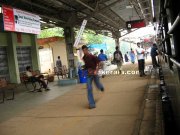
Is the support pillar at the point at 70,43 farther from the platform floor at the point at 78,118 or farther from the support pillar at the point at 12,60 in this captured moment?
the platform floor at the point at 78,118

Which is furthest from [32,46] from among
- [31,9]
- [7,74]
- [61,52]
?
[61,52]

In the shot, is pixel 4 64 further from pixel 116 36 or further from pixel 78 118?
pixel 116 36

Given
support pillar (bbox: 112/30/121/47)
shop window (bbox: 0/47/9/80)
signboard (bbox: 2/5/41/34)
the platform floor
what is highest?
support pillar (bbox: 112/30/121/47)

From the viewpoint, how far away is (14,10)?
1075 cm

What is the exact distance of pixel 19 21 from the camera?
36.4ft

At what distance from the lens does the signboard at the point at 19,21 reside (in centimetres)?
1027

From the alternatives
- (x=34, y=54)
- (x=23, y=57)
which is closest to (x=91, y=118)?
(x=23, y=57)

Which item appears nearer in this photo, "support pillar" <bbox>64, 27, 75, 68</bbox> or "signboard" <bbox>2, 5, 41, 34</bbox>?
"signboard" <bbox>2, 5, 41, 34</bbox>

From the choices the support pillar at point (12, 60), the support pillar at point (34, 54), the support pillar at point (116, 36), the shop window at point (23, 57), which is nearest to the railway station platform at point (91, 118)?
the support pillar at point (12, 60)

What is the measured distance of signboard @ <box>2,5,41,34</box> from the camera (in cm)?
1027

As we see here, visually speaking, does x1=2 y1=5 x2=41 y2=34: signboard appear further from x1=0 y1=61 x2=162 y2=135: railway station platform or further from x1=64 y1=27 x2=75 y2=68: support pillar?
x1=64 y1=27 x2=75 y2=68: support pillar

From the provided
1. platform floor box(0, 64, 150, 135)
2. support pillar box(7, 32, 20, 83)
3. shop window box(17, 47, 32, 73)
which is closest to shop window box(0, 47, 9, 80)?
support pillar box(7, 32, 20, 83)

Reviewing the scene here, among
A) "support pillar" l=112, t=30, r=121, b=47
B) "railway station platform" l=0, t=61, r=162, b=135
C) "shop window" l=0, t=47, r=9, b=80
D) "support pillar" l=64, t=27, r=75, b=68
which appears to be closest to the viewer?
"railway station platform" l=0, t=61, r=162, b=135

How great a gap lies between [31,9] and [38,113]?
25.8 ft
